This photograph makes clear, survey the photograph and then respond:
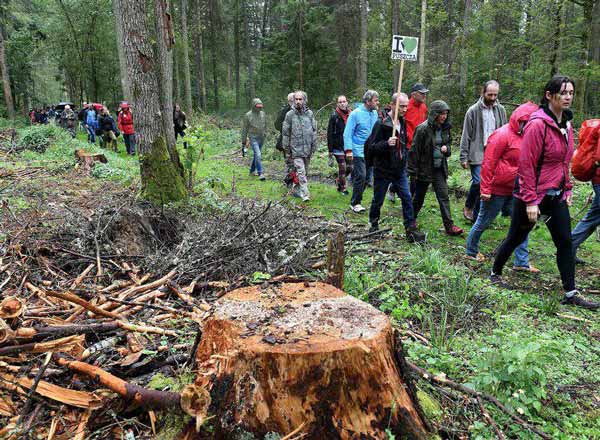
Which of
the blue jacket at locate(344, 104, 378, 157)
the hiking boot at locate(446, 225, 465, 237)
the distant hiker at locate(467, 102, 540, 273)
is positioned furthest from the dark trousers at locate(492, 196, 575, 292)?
the blue jacket at locate(344, 104, 378, 157)

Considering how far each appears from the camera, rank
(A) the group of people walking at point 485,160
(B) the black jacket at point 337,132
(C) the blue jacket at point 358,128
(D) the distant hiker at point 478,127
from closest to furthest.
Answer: (A) the group of people walking at point 485,160 < (D) the distant hiker at point 478,127 < (C) the blue jacket at point 358,128 < (B) the black jacket at point 337,132

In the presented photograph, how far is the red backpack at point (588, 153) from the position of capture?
516 centimetres

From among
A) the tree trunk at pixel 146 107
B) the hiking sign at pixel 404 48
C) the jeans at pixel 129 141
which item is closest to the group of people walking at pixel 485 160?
the hiking sign at pixel 404 48

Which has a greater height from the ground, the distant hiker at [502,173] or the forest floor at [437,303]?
the distant hiker at [502,173]

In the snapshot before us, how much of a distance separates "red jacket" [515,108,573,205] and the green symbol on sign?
296cm

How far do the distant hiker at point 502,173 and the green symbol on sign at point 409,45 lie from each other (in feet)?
6.51

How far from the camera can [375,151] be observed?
21.5ft

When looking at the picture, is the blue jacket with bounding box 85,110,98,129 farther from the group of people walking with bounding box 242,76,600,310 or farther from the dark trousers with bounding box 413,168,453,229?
the dark trousers with bounding box 413,168,453,229

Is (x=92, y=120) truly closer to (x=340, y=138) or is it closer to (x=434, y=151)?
(x=340, y=138)

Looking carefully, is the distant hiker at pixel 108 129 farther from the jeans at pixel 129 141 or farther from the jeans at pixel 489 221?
the jeans at pixel 489 221

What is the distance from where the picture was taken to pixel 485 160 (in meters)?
5.95

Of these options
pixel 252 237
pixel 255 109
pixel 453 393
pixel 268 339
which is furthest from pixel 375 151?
pixel 255 109

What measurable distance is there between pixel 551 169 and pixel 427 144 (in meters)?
2.49

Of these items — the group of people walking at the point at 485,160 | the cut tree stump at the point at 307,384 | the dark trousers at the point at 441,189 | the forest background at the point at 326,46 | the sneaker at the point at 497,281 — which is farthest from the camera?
the forest background at the point at 326,46
